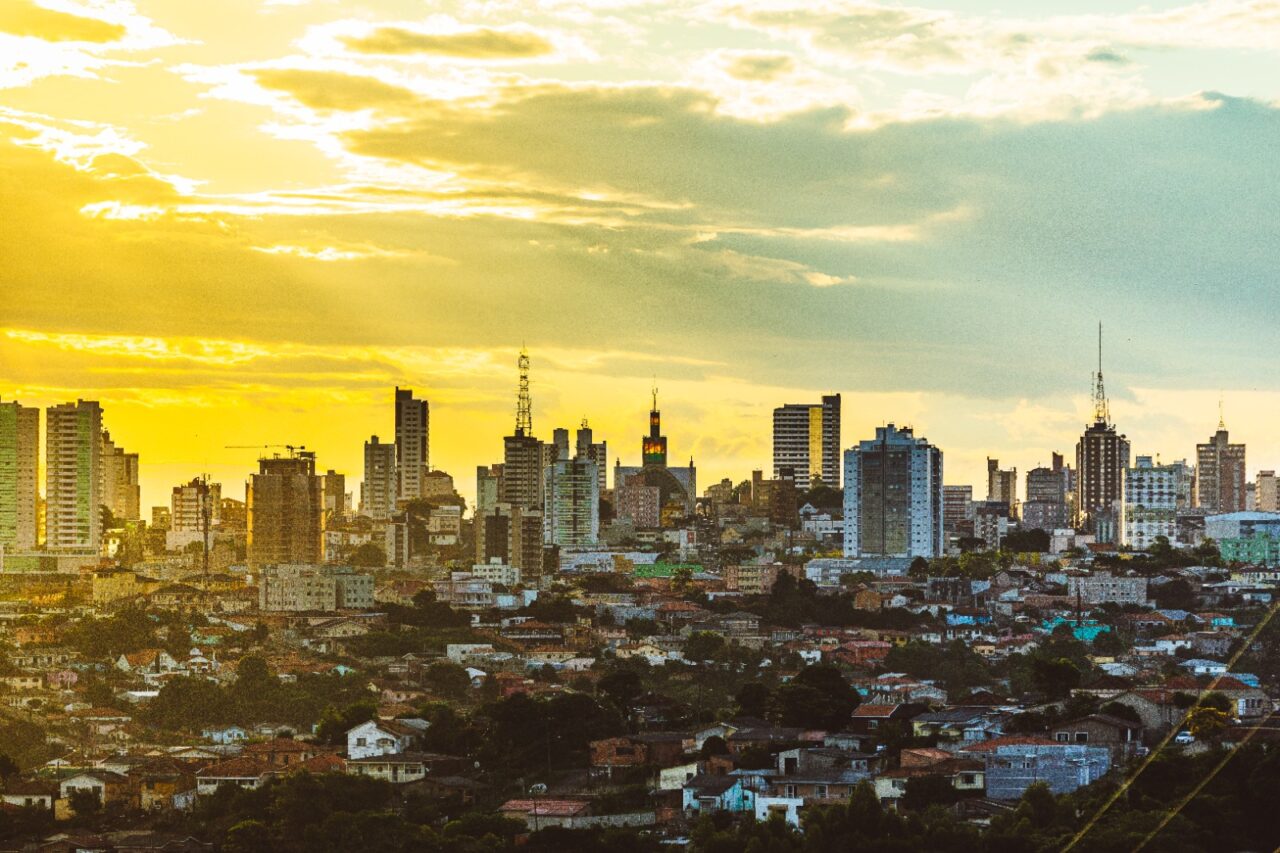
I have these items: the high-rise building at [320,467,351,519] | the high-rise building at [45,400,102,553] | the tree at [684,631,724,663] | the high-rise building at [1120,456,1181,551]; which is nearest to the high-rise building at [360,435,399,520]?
the high-rise building at [320,467,351,519]

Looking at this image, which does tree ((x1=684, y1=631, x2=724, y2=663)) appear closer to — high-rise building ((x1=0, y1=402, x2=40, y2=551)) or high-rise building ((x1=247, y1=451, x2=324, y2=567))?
high-rise building ((x1=247, y1=451, x2=324, y2=567))

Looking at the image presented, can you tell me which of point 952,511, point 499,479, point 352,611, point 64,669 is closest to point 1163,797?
point 64,669

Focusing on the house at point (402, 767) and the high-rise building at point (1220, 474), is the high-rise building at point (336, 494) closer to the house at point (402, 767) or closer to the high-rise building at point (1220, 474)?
the high-rise building at point (1220, 474)

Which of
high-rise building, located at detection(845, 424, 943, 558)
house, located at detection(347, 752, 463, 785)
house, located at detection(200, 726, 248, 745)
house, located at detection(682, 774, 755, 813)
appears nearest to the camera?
house, located at detection(682, 774, 755, 813)

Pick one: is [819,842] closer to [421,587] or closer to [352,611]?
[352,611]

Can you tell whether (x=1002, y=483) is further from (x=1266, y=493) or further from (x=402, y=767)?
(x=402, y=767)

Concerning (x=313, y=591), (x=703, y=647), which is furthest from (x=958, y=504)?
(x=703, y=647)
